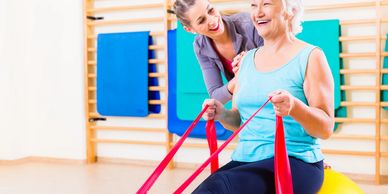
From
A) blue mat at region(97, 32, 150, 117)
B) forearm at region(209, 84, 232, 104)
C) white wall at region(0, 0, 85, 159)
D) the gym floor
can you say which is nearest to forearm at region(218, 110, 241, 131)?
forearm at region(209, 84, 232, 104)

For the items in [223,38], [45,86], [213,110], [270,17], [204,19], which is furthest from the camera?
[45,86]

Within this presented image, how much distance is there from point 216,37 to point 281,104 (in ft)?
3.01

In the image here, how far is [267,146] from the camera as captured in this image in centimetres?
150

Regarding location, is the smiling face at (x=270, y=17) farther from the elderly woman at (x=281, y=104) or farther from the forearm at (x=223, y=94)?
the forearm at (x=223, y=94)

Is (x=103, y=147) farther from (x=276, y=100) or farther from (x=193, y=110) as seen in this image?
(x=276, y=100)

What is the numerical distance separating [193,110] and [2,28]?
86.2 inches

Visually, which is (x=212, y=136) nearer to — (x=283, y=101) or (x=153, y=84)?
(x=283, y=101)

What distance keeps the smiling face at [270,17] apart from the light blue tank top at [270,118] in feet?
0.41

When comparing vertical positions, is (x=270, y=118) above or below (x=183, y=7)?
below

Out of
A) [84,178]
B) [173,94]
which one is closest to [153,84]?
[173,94]

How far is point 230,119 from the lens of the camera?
1768mm

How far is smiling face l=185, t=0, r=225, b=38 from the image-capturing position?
2.06 metres

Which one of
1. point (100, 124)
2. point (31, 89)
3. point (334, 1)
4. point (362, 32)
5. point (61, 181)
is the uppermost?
point (334, 1)

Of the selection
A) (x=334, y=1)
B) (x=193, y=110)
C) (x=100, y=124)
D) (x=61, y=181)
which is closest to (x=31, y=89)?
(x=100, y=124)
